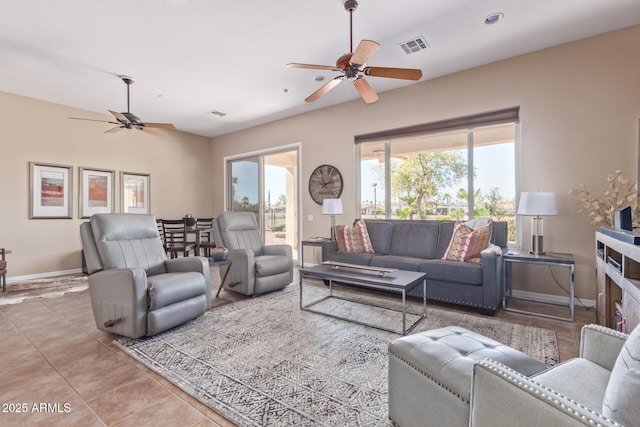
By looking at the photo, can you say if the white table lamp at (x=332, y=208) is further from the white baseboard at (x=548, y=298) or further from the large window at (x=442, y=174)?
the white baseboard at (x=548, y=298)

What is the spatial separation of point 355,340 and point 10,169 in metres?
5.88

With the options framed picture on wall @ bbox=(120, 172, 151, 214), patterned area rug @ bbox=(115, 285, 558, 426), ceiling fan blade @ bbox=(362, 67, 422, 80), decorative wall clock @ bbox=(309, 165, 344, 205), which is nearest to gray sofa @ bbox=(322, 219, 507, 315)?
patterned area rug @ bbox=(115, 285, 558, 426)

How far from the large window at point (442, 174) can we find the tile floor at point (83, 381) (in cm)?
163

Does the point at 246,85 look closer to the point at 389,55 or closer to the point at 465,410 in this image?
the point at 389,55

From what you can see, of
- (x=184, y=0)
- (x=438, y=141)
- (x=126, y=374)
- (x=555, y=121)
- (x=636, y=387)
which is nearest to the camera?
(x=636, y=387)

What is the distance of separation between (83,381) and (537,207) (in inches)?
164

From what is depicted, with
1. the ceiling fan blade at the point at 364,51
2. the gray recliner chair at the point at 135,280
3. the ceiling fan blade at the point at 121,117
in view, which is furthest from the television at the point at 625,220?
the ceiling fan blade at the point at 121,117

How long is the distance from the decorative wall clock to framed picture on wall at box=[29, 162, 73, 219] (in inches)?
168

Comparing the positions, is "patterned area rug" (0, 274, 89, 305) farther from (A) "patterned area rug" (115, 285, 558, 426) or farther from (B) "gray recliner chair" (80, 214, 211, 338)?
(A) "patterned area rug" (115, 285, 558, 426)

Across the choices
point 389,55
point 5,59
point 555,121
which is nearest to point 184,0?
point 389,55

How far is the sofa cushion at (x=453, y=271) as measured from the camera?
3203 mm

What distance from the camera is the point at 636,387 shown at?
0.76 metres

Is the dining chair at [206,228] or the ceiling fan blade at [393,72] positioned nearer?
the ceiling fan blade at [393,72]

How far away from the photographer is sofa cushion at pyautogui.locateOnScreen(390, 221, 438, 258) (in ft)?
13.3
